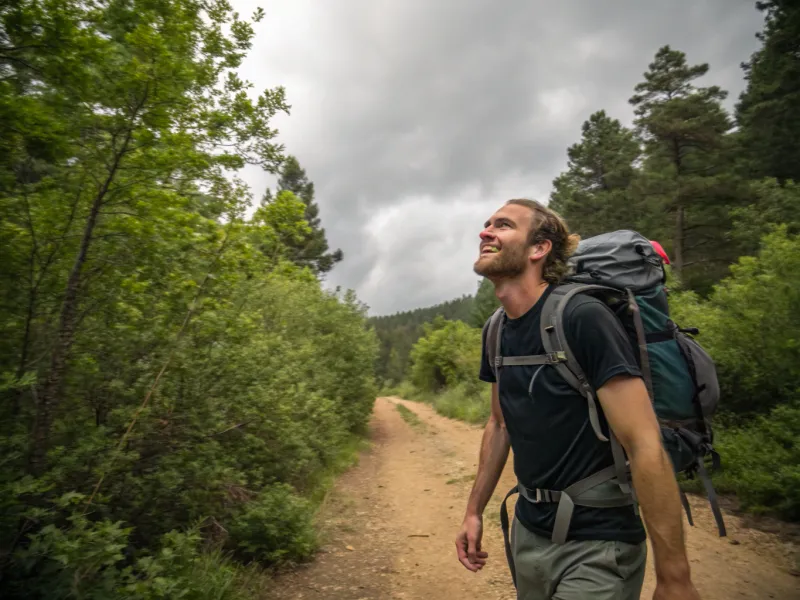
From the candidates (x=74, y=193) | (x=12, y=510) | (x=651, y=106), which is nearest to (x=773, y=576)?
(x=12, y=510)

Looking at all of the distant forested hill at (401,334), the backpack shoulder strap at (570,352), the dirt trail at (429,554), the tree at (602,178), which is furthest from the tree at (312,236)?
the backpack shoulder strap at (570,352)

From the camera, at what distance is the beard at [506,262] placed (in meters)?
2.04

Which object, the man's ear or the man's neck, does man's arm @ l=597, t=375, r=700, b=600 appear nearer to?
the man's neck

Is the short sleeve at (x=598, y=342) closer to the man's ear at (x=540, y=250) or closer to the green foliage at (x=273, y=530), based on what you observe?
the man's ear at (x=540, y=250)

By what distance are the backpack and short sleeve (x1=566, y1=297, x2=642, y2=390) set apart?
4cm

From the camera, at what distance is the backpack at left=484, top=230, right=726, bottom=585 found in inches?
66.6

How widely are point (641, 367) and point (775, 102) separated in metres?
20.3

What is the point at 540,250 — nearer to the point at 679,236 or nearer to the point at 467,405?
the point at 467,405

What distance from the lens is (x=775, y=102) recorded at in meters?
16.1

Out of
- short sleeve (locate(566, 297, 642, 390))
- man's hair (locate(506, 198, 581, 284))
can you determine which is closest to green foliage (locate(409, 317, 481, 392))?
man's hair (locate(506, 198, 581, 284))

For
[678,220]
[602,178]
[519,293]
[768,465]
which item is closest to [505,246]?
[519,293]

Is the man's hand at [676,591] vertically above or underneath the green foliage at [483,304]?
underneath

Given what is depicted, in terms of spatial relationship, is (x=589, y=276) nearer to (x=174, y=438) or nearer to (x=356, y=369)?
(x=174, y=438)

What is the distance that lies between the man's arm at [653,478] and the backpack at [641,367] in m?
0.11
